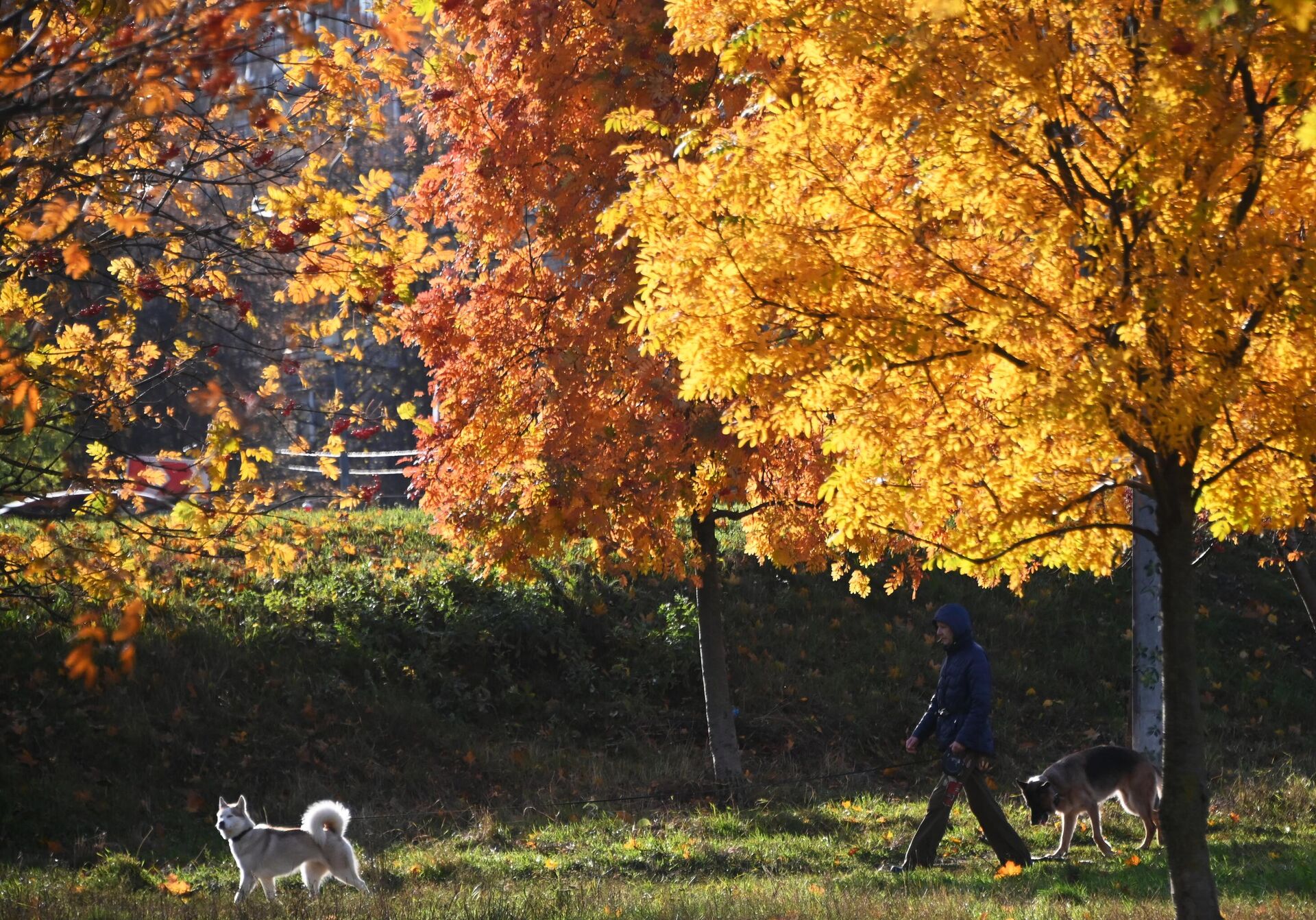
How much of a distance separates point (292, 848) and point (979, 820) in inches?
180

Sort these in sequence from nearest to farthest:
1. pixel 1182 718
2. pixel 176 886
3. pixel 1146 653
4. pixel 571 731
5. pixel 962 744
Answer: pixel 1182 718
pixel 176 886
pixel 962 744
pixel 1146 653
pixel 571 731

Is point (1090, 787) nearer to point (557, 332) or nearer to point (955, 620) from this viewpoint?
point (955, 620)

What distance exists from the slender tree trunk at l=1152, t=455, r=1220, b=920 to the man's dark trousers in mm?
2347

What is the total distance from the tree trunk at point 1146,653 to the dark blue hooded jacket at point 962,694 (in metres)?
3.50

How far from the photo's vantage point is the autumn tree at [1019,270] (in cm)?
551

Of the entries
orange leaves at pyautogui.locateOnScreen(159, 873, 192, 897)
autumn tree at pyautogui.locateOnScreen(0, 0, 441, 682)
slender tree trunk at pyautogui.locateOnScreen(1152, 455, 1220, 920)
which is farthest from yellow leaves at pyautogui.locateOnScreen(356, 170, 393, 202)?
orange leaves at pyautogui.locateOnScreen(159, 873, 192, 897)

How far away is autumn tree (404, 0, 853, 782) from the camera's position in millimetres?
10070

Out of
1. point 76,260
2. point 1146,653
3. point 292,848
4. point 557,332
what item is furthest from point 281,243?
point 1146,653

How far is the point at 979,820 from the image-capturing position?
29.5 ft

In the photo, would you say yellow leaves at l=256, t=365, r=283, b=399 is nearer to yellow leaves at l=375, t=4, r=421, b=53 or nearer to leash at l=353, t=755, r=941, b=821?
yellow leaves at l=375, t=4, r=421, b=53

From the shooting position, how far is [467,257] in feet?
36.4

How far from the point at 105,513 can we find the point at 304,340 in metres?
2.52

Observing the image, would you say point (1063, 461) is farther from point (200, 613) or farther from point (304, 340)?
point (200, 613)

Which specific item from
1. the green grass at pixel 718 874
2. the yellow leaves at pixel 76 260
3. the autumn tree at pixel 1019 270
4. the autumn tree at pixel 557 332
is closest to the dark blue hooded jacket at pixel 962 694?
the green grass at pixel 718 874
